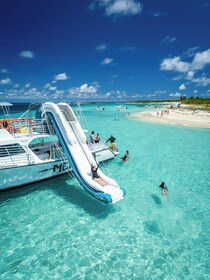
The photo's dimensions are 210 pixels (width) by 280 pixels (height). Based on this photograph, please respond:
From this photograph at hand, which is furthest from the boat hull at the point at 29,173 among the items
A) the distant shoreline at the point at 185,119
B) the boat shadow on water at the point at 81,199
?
the distant shoreline at the point at 185,119

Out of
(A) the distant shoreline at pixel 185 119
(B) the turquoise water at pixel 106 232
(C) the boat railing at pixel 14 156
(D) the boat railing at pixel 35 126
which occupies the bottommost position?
A: (A) the distant shoreline at pixel 185 119

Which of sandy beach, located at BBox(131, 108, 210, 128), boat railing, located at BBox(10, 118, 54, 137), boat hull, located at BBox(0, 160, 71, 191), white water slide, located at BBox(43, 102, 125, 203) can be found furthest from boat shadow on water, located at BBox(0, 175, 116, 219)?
sandy beach, located at BBox(131, 108, 210, 128)

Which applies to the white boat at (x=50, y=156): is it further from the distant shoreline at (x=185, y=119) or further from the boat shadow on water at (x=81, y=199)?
the distant shoreline at (x=185, y=119)

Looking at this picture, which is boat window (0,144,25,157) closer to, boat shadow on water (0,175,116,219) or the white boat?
the white boat

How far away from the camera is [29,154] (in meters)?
12.7

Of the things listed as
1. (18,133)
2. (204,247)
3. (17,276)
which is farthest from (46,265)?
(18,133)

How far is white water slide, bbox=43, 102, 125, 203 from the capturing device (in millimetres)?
10477

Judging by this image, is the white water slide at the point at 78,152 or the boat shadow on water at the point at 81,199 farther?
the boat shadow on water at the point at 81,199

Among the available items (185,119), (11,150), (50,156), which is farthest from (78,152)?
(185,119)

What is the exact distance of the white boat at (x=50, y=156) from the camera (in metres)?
11.3

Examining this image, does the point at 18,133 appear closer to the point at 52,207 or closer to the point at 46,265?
the point at 52,207

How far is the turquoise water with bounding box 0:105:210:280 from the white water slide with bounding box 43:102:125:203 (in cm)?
111

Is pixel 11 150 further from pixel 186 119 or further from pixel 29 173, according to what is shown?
pixel 186 119

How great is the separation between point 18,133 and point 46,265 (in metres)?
9.21
